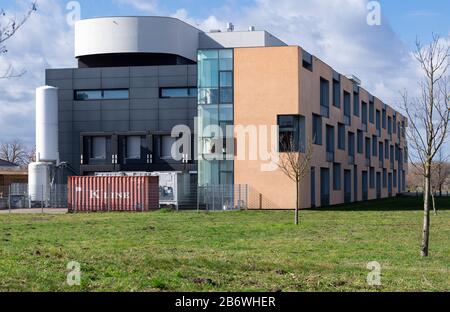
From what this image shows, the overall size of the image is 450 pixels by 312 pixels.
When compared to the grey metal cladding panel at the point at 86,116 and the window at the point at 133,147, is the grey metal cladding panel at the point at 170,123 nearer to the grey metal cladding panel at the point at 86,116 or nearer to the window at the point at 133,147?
the window at the point at 133,147

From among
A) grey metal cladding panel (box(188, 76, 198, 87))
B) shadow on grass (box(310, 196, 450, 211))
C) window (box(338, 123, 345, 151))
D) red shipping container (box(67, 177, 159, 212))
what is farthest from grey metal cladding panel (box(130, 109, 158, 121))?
window (box(338, 123, 345, 151))

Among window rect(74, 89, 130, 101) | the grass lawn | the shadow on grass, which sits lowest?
the shadow on grass

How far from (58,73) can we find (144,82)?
7.54 m

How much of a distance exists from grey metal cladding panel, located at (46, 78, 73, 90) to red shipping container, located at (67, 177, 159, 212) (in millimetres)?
12975

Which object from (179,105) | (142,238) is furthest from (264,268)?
(179,105)

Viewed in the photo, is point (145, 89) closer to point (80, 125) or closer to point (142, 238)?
Answer: point (80, 125)

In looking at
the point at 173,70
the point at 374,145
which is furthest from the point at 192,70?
the point at 374,145

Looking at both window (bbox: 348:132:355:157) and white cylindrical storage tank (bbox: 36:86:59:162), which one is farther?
window (bbox: 348:132:355:157)

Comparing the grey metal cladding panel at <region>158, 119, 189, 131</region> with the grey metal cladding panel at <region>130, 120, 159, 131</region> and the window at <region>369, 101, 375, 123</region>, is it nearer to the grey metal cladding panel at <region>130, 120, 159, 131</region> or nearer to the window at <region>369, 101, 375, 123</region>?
the grey metal cladding panel at <region>130, 120, 159, 131</region>

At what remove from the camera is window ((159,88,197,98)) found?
58.8m

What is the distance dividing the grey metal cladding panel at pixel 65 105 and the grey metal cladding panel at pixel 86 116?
0.59 metres

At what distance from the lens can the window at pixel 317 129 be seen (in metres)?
56.3

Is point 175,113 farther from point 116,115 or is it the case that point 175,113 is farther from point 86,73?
point 86,73

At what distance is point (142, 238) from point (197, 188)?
26286 mm
